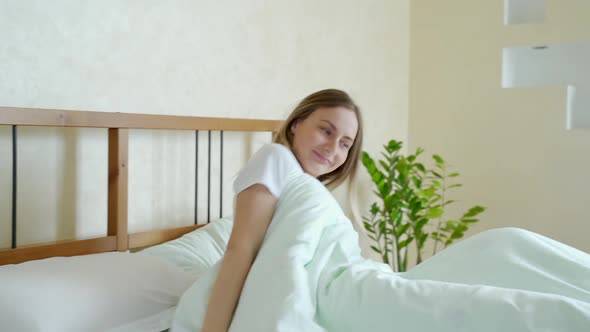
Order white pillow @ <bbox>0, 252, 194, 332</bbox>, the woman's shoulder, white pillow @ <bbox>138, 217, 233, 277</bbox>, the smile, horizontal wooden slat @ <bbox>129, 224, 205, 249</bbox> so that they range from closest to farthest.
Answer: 1. white pillow @ <bbox>0, 252, 194, 332</bbox>
2. the woman's shoulder
3. the smile
4. white pillow @ <bbox>138, 217, 233, 277</bbox>
5. horizontal wooden slat @ <bbox>129, 224, 205, 249</bbox>

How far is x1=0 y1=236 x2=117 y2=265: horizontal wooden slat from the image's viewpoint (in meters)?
1.55

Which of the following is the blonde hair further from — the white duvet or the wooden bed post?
the wooden bed post

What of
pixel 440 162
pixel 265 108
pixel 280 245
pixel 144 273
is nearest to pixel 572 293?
pixel 280 245

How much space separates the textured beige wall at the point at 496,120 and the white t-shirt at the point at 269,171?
2.10m

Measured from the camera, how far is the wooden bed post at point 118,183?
5.96 feet

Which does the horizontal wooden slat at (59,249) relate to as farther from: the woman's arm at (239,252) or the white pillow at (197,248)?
the woman's arm at (239,252)

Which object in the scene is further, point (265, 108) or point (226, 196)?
point (265, 108)

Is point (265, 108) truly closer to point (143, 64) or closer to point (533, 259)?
point (143, 64)

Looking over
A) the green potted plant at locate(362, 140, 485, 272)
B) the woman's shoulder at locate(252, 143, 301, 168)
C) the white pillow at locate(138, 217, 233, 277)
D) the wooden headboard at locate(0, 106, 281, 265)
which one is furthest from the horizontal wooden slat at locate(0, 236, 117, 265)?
the green potted plant at locate(362, 140, 485, 272)

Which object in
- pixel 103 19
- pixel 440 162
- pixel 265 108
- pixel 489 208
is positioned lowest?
pixel 489 208

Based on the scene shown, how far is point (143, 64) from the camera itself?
199 centimetres

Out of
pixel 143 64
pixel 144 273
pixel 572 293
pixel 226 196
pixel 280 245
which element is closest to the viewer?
pixel 572 293

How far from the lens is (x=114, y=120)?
5.85ft

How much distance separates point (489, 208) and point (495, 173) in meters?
0.20
